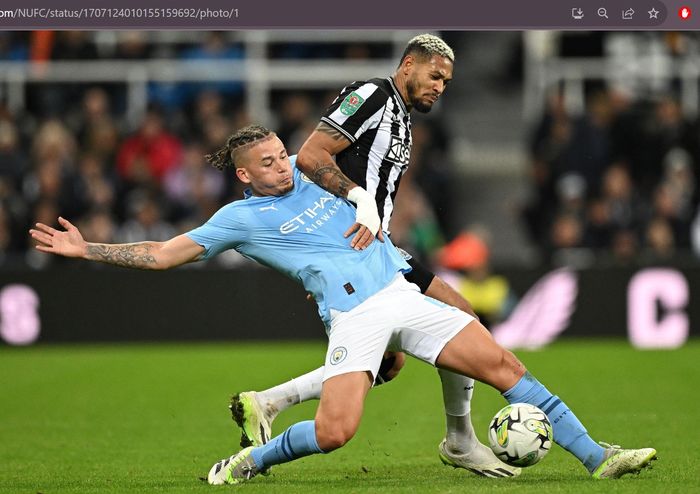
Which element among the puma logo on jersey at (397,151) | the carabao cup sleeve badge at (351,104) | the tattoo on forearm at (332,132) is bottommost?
the puma logo on jersey at (397,151)

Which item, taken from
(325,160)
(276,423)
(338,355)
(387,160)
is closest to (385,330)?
(338,355)

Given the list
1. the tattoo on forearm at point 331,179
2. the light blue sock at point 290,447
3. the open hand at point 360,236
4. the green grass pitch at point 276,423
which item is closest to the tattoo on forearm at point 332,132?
the tattoo on forearm at point 331,179

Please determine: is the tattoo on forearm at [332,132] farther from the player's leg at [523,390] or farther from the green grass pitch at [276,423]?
the green grass pitch at [276,423]

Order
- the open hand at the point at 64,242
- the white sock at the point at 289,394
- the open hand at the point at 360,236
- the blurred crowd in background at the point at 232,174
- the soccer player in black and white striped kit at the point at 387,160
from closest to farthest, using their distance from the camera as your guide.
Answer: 1. the open hand at the point at 64,242
2. the open hand at the point at 360,236
3. the soccer player in black and white striped kit at the point at 387,160
4. the white sock at the point at 289,394
5. the blurred crowd in background at the point at 232,174

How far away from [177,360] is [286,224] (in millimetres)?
8539

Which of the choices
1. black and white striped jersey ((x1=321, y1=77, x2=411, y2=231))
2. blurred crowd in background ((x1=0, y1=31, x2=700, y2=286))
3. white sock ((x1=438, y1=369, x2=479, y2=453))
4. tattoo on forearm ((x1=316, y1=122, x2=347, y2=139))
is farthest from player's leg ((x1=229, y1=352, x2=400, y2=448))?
blurred crowd in background ((x1=0, y1=31, x2=700, y2=286))

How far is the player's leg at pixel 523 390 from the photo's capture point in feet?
22.3

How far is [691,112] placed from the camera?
19.3m

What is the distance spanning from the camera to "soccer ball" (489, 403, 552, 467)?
6.79m

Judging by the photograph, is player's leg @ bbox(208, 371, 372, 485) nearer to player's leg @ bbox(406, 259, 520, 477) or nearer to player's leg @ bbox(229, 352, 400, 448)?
player's leg @ bbox(229, 352, 400, 448)

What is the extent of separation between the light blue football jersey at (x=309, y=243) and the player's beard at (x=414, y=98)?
0.75 meters

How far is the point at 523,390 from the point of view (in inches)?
274

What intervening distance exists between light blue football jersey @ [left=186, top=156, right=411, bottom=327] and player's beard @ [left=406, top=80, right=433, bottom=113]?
2.45 feet

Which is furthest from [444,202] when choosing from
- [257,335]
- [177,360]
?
[177,360]
